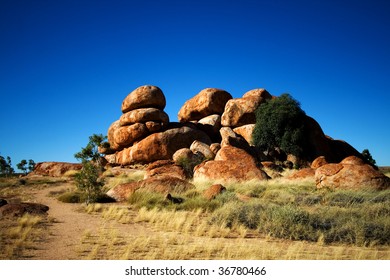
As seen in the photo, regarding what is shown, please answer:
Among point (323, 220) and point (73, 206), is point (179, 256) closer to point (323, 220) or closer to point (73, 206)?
point (323, 220)

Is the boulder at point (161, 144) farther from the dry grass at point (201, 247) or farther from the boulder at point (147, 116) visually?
the dry grass at point (201, 247)

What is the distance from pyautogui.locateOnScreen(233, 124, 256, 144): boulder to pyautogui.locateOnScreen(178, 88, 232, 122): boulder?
15.0 ft

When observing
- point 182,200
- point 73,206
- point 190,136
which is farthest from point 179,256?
point 190,136

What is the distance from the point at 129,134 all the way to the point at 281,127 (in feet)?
55.5

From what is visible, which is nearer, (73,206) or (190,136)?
(73,206)

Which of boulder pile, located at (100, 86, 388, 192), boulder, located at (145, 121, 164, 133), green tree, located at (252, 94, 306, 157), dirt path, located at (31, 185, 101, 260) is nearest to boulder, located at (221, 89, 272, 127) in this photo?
boulder pile, located at (100, 86, 388, 192)

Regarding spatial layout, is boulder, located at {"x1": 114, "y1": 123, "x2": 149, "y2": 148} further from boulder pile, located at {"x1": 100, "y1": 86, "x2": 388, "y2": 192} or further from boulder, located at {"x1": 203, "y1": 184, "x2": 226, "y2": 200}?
boulder, located at {"x1": 203, "y1": 184, "x2": 226, "y2": 200}

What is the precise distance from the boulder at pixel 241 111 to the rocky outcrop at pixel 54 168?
17.4 metres

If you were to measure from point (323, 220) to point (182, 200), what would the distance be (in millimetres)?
5924

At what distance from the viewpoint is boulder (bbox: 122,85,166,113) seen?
35.5 meters

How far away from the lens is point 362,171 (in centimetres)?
1470
